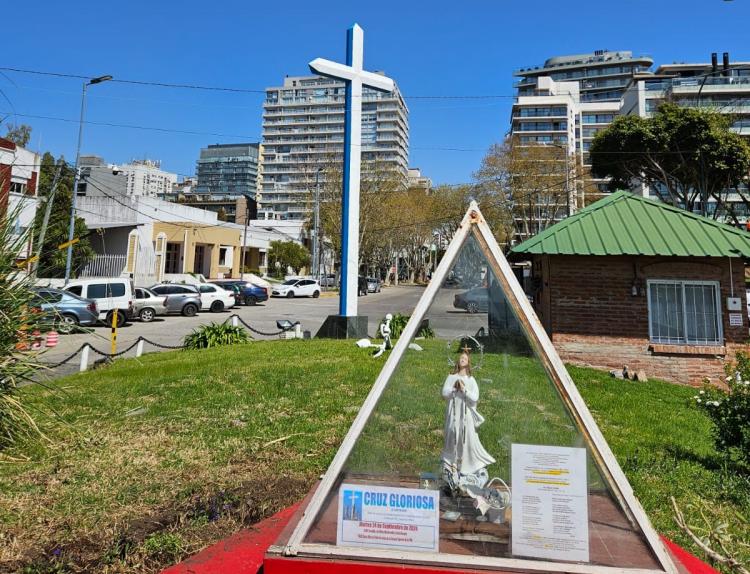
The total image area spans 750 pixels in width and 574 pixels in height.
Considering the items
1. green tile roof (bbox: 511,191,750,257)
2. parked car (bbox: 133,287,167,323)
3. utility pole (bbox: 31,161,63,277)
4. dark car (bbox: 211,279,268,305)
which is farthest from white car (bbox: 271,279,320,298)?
utility pole (bbox: 31,161,63,277)

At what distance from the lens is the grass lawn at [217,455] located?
2.68 meters

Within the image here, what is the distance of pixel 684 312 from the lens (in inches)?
385

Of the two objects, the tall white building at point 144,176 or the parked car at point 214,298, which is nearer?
the parked car at point 214,298

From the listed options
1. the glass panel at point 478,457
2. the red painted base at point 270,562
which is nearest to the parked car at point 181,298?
the red painted base at point 270,562

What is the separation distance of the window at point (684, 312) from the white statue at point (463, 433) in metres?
9.25

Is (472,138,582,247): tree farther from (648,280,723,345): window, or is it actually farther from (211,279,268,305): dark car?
(648,280,723,345): window

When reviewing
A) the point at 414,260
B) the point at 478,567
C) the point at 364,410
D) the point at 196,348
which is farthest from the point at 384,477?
the point at 414,260

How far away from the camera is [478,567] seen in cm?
198

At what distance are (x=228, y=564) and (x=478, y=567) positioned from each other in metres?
1.53

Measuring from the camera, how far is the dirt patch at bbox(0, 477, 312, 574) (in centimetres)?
267

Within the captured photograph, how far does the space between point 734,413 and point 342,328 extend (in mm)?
9885

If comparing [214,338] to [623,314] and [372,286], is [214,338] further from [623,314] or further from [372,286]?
[372,286]

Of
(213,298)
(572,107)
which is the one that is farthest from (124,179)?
(572,107)

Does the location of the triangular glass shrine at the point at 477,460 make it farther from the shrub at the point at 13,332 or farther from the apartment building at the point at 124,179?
the apartment building at the point at 124,179
